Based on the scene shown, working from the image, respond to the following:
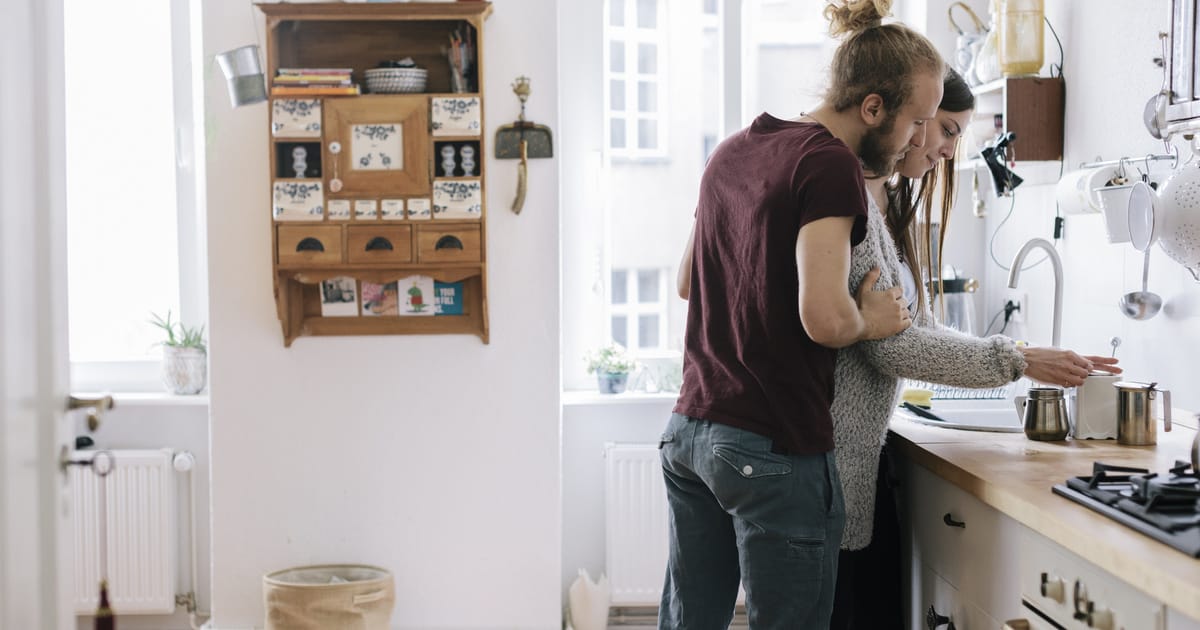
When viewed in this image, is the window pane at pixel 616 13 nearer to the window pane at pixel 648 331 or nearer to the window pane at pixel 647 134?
the window pane at pixel 647 134

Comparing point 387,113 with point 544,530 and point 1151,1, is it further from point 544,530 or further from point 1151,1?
point 1151,1

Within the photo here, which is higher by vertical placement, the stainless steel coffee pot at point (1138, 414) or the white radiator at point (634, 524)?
the stainless steel coffee pot at point (1138, 414)

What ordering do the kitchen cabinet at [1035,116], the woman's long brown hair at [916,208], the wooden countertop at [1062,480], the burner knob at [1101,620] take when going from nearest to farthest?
the wooden countertop at [1062,480]
the burner knob at [1101,620]
the woman's long brown hair at [916,208]
the kitchen cabinet at [1035,116]

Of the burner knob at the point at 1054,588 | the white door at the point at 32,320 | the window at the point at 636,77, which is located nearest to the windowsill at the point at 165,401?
the window at the point at 636,77

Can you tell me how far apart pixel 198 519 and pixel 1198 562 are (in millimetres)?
2937

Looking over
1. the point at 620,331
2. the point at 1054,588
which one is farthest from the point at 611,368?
the point at 1054,588

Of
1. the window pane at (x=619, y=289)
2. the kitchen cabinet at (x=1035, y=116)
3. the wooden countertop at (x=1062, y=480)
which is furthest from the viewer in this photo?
the window pane at (x=619, y=289)

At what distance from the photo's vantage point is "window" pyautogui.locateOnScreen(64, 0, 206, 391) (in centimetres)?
352

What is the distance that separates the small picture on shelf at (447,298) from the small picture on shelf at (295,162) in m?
0.45

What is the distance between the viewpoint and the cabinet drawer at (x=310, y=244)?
2.97 meters

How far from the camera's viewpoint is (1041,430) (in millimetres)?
1976

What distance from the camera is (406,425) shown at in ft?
10.4

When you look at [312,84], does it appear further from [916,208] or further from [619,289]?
[916,208]

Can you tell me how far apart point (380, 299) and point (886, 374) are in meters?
1.74
